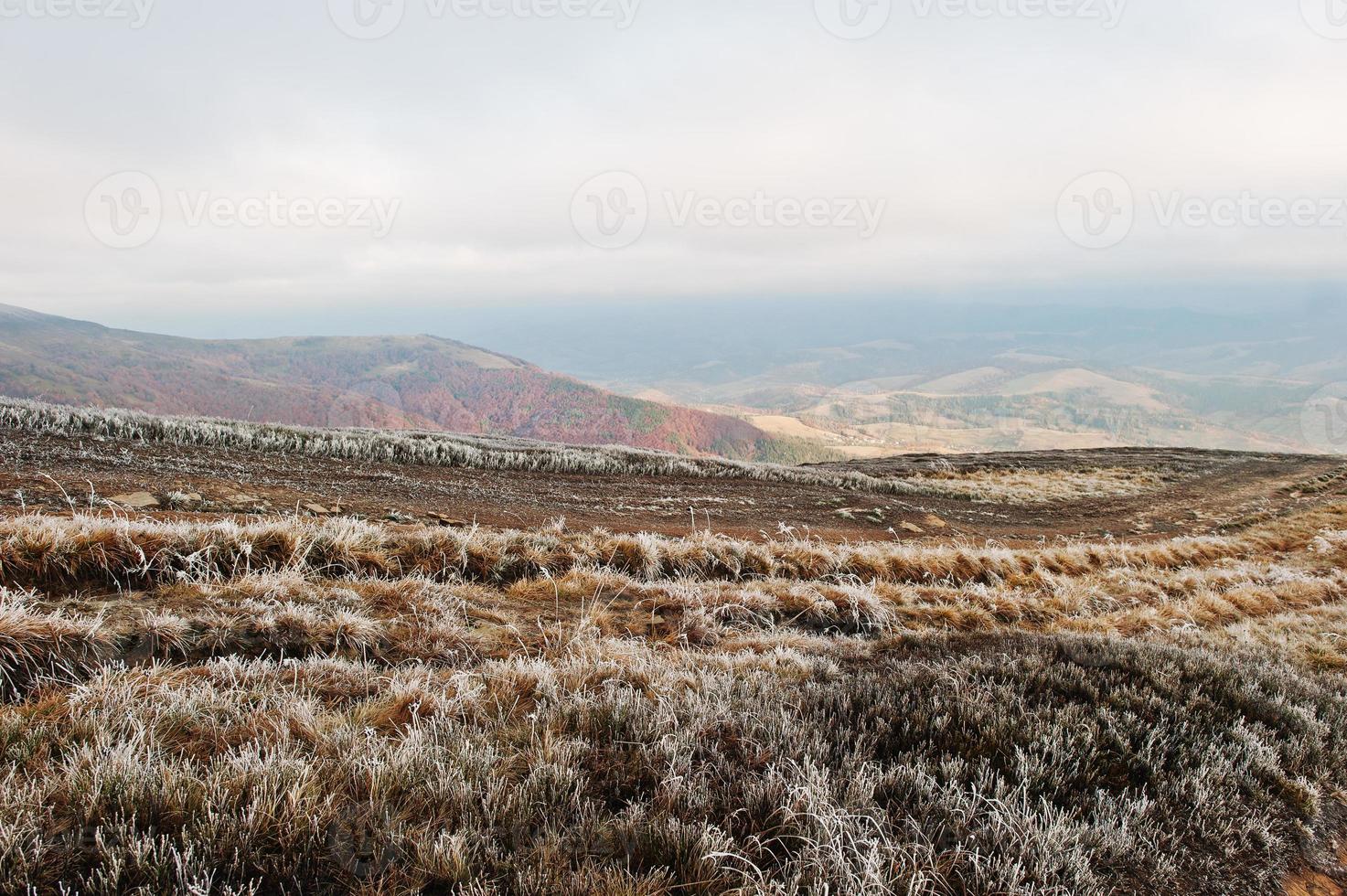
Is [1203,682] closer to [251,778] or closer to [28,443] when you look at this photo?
[251,778]

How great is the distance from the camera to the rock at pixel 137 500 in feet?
22.5

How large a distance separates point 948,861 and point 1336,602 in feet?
44.9

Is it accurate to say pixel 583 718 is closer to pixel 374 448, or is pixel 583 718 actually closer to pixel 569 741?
pixel 569 741

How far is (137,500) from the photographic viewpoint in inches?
279

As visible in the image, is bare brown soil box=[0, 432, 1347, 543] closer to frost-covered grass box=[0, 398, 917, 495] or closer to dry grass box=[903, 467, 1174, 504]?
frost-covered grass box=[0, 398, 917, 495]

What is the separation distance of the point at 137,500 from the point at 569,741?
7.22 meters

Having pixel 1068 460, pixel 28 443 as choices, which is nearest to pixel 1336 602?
pixel 28 443

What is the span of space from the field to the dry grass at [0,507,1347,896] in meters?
0.02

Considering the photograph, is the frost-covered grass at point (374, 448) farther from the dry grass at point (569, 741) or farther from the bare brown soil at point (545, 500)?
the dry grass at point (569, 741)

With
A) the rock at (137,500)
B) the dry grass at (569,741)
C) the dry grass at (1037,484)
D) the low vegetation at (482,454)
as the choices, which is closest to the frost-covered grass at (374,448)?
the low vegetation at (482,454)

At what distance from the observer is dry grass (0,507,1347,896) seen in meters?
2.19

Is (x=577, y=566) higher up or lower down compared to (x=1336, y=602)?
higher up

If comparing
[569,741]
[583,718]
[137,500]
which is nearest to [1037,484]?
[583,718]

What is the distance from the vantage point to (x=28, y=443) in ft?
29.8
